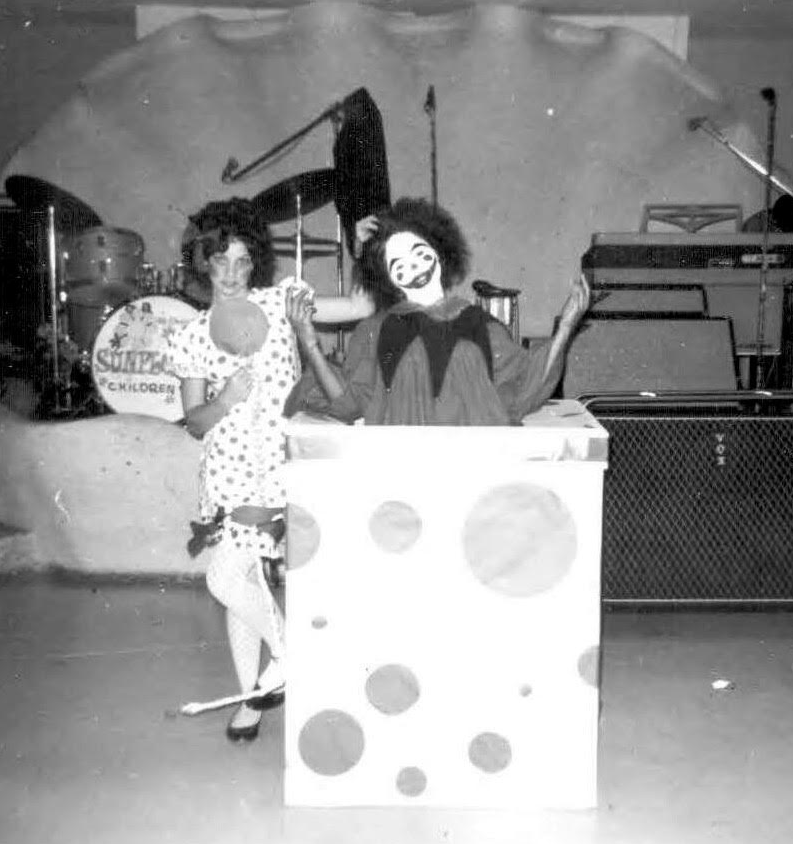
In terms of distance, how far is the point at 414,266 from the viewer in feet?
8.05

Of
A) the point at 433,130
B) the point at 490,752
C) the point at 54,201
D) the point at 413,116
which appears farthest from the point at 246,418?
the point at 413,116

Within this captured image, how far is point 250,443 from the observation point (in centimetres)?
267

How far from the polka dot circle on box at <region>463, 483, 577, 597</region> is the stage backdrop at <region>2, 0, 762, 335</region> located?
4457mm

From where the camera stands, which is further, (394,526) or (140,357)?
(140,357)

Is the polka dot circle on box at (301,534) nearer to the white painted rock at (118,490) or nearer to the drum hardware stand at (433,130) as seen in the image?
the white painted rock at (118,490)

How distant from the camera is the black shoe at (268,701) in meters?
2.80

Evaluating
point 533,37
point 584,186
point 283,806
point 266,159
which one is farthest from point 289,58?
point 283,806

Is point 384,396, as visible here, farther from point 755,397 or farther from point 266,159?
point 266,159

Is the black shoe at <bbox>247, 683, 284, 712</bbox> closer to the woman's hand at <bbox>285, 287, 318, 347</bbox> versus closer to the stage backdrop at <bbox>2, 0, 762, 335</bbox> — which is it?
the woman's hand at <bbox>285, 287, 318, 347</bbox>

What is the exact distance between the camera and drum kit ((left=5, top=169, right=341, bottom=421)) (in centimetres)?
493

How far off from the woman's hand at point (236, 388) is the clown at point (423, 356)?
0.14m

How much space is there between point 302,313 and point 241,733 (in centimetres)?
121

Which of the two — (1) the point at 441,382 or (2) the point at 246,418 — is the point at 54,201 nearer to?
(2) the point at 246,418

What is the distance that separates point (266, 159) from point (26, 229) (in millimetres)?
1855
